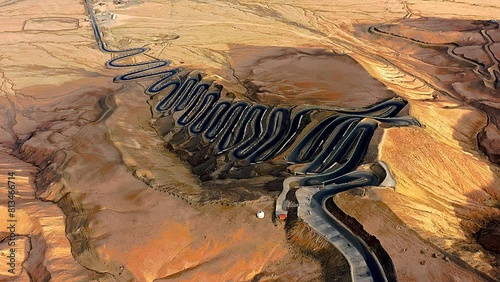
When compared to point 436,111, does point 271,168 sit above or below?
below

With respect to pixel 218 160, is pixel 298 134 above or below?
above

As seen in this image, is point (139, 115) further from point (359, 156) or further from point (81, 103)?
point (359, 156)

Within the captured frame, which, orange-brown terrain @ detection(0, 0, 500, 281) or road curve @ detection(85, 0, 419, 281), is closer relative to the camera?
orange-brown terrain @ detection(0, 0, 500, 281)

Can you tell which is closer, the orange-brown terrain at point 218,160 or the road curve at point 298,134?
the orange-brown terrain at point 218,160

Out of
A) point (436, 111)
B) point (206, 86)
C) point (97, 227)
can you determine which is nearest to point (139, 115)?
point (206, 86)

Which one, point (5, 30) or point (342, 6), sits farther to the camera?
point (342, 6)

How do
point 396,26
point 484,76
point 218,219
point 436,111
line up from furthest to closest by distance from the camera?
point 396,26 → point 484,76 → point 436,111 → point 218,219

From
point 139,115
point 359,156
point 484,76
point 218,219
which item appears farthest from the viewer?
point 484,76

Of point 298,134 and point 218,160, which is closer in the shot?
point 218,160
